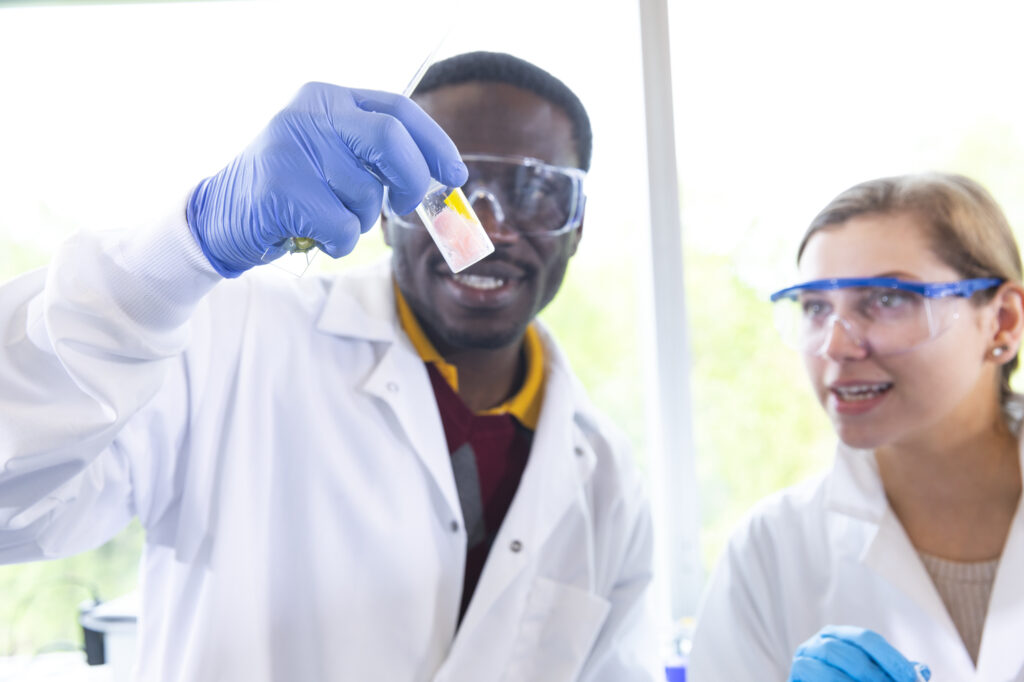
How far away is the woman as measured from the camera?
121 centimetres

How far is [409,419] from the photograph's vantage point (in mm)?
1243

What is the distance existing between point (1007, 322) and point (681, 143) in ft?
2.78

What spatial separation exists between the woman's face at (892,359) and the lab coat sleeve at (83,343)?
3.04 ft

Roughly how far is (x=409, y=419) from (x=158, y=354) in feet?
1.44

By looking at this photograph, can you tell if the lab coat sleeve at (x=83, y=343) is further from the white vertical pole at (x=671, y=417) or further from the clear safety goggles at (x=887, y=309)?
the white vertical pole at (x=671, y=417)

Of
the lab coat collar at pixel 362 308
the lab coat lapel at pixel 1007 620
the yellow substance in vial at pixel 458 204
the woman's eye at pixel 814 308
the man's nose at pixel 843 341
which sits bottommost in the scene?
the lab coat lapel at pixel 1007 620

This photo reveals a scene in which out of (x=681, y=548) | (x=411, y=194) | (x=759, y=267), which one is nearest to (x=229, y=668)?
(x=411, y=194)

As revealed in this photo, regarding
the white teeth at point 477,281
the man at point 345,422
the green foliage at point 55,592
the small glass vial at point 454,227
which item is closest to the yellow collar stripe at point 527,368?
the man at point 345,422

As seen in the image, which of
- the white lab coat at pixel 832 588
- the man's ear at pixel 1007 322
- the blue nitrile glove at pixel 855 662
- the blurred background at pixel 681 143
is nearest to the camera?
the blue nitrile glove at pixel 855 662

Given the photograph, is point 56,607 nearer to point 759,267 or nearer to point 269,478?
point 269,478

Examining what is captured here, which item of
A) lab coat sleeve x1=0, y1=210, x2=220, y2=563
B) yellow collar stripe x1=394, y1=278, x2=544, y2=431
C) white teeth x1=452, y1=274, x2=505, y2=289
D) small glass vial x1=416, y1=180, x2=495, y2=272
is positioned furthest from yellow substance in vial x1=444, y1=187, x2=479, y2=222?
yellow collar stripe x1=394, y1=278, x2=544, y2=431

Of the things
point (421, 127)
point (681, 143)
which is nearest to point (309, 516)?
point (421, 127)

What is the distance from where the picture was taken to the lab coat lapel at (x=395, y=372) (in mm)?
1233

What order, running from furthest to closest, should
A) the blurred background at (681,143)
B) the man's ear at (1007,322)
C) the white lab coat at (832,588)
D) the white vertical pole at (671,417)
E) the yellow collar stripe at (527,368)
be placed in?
1. the white vertical pole at (671,417)
2. the blurred background at (681,143)
3. the yellow collar stripe at (527,368)
4. the man's ear at (1007,322)
5. the white lab coat at (832,588)
